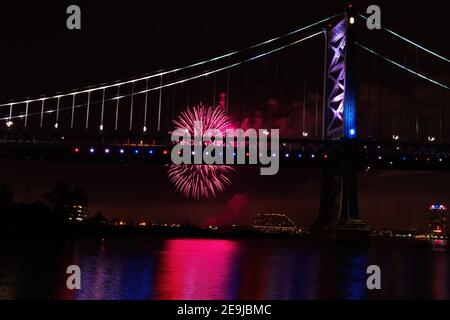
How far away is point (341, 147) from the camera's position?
198 ft

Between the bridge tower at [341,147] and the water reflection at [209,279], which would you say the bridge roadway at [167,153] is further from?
the water reflection at [209,279]

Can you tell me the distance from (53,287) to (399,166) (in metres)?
51.5

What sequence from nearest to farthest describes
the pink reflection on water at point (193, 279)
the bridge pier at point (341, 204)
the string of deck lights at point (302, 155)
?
1. the pink reflection on water at point (193, 279)
2. the bridge pier at point (341, 204)
3. the string of deck lights at point (302, 155)

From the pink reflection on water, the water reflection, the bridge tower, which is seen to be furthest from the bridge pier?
the pink reflection on water

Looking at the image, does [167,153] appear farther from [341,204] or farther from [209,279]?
[209,279]

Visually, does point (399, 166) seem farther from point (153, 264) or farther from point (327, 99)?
point (153, 264)

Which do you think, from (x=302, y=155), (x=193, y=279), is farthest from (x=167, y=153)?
(x=193, y=279)

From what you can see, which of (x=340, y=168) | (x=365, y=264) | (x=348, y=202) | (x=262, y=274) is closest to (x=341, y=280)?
(x=262, y=274)

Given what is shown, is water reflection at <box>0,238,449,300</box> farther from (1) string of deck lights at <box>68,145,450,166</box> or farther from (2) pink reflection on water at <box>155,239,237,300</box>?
(1) string of deck lights at <box>68,145,450,166</box>

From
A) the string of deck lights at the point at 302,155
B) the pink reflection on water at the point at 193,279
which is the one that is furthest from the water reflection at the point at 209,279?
the string of deck lights at the point at 302,155

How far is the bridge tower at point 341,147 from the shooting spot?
56562 mm

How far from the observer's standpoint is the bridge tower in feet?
186

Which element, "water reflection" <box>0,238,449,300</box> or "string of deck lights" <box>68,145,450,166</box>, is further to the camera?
"string of deck lights" <box>68,145,450,166</box>

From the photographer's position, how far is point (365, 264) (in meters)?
37.4
